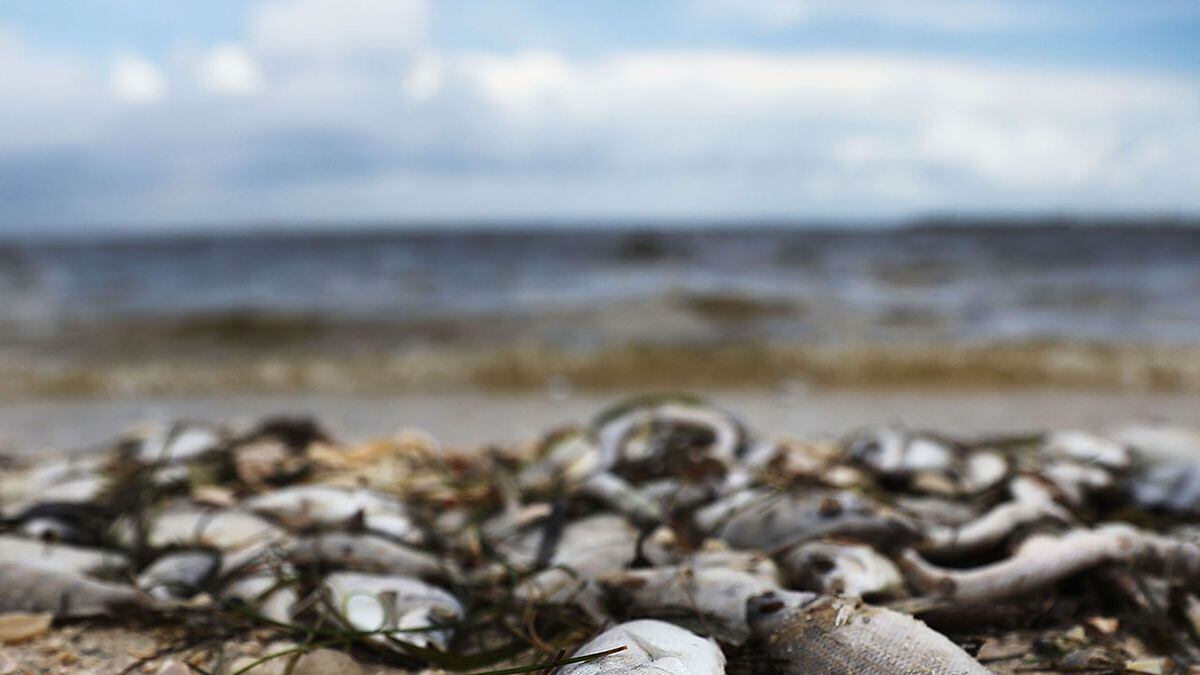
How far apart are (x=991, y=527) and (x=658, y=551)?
0.99 metres

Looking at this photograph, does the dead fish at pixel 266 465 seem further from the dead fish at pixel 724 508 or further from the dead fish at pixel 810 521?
the dead fish at pixel 810 521

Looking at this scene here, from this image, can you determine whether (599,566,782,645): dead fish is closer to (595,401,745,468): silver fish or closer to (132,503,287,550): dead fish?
(595,401,745,468): silver fish

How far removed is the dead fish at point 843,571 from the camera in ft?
6.72

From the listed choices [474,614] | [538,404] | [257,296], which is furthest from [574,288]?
[474,614]

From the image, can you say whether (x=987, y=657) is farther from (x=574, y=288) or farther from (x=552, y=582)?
(x=574, y=288)

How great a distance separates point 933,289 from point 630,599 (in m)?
14.4

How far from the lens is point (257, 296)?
602 inches

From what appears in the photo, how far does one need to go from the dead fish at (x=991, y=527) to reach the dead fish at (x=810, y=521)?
10cm

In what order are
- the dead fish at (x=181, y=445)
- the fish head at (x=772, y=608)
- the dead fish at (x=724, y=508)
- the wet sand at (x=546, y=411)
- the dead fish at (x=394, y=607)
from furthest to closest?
1. the wet sand at (x=546, y=411)
2. the dead fish at (x=181, y=445)
3. the dead fish at (x=724, y=508)
4. the dead fish at (x=394, y=607)
5. the fish head at (x=772, y=608)

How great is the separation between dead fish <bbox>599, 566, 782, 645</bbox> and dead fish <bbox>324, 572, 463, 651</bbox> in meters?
0.43

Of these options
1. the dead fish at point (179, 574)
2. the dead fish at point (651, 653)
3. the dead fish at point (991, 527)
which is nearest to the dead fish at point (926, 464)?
the dead fish at point (991, 527)

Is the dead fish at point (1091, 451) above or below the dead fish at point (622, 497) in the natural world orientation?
below

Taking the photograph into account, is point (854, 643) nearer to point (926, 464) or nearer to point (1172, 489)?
point (926, 464)

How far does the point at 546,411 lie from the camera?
6141mm
